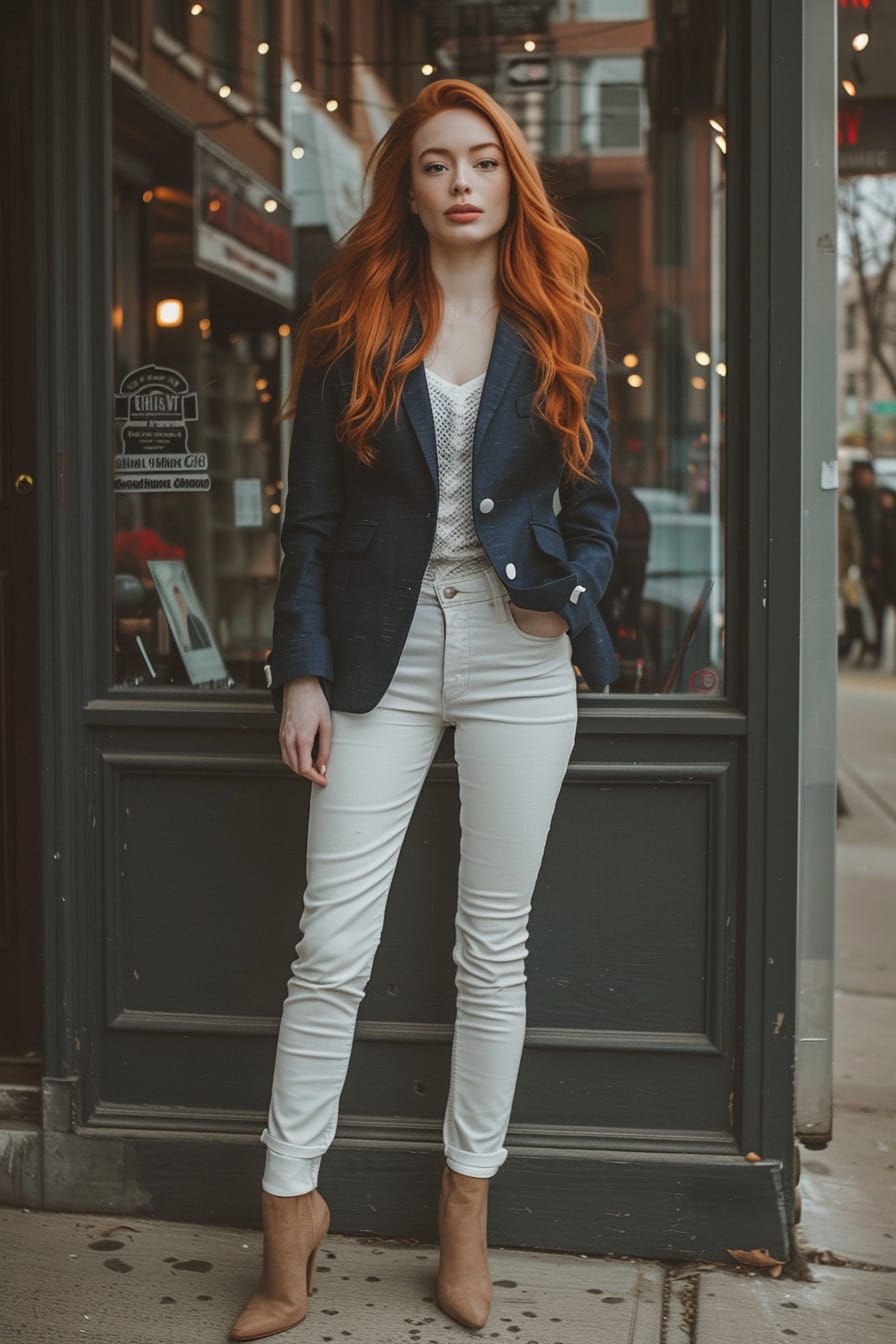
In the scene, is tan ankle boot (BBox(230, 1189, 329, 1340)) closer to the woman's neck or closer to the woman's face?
the woman's neck

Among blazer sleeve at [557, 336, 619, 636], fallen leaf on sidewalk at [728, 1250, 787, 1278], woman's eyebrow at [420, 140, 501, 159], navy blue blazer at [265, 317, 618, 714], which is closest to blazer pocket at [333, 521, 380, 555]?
navy blue blazer at [265, 317, 618, 714]

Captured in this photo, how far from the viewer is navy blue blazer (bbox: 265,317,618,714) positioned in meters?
2.56

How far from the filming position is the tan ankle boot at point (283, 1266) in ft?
8.65

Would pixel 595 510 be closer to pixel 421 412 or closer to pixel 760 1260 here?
pixel 421 412

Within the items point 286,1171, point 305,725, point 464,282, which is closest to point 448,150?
point 464,282

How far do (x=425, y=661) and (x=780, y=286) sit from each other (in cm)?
107

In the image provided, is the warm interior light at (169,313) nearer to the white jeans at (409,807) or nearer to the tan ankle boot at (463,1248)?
the white jeans at (409,807)

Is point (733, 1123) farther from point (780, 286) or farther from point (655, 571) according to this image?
point (655, 571)

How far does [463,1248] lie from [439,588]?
1.22m

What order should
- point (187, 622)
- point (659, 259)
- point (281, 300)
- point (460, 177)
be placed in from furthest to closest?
point (659, 259) → point (281, 300) → point (187, 622) → point (460, 177)

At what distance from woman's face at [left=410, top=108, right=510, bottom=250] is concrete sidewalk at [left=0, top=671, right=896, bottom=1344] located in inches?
77.7

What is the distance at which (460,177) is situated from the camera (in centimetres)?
256

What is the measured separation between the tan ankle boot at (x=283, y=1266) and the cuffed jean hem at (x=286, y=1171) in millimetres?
15

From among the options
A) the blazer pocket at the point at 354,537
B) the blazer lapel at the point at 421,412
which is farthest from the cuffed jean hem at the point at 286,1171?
the blazer lapel at the point at 421,412
